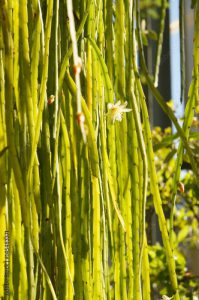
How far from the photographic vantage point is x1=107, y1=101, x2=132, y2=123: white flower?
0.67m

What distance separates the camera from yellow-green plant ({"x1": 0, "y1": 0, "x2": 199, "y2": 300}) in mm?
611

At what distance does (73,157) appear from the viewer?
675 millimetres

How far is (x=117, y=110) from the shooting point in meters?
0.67

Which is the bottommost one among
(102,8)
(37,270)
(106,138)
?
(37,270)

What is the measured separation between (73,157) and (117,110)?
2.5 inches

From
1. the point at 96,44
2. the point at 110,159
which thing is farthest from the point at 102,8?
the point at 110,159

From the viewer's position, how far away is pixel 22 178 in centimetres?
62

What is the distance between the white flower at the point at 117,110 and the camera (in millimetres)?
669

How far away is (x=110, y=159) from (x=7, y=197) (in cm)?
12

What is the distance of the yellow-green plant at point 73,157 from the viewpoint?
2.01ft

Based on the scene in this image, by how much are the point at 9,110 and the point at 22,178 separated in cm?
6

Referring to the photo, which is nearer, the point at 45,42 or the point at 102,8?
the point at 45,42

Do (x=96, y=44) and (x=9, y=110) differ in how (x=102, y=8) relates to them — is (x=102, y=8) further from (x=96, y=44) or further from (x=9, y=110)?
(x=9, y=110)

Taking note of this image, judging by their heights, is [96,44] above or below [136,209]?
above
